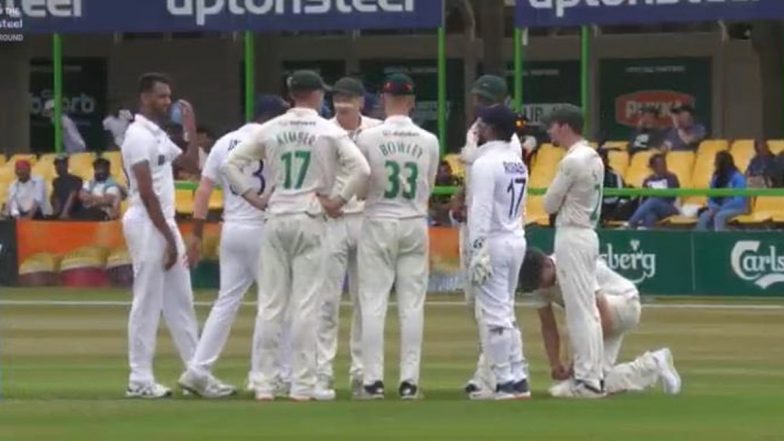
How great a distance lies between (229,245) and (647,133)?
19.6 meters

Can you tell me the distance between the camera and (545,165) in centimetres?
3031

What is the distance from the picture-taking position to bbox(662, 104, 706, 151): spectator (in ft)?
104

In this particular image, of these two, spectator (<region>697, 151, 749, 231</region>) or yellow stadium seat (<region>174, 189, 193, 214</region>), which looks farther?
yellow stadium seat (<region>174, 189, 193, 214</region>)

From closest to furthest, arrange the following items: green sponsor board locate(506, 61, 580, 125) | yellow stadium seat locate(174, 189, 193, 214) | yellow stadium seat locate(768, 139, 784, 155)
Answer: yellow stadium seat locate(768, 139, 784, 155), yellow stadium seat locate(174, 189, 193, 214), green sponsor board locate(506, 61, 580, 125)

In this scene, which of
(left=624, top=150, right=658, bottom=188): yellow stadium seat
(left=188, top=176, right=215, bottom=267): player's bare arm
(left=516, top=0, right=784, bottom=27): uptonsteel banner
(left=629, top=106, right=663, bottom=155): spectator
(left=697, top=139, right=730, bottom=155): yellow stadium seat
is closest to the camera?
(left=188, top=176, right=215, bottom=267): player's bare arm

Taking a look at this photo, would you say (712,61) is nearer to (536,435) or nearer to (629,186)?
(629,186)

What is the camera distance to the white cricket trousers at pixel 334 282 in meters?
15.4

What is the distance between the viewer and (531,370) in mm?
18750

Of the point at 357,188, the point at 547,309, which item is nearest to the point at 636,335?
the point at 547,309

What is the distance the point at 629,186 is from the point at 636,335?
24.3 feet

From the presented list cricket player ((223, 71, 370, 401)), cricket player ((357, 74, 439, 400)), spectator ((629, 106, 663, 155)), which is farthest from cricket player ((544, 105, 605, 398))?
spectator ((629, 106, 663, 155))

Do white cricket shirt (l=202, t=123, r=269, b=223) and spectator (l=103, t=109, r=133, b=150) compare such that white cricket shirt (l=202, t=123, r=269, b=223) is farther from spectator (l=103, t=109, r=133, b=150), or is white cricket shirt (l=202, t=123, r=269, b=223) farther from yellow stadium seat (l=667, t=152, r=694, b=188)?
spectator (l=103, t=109, r=133, b=150)

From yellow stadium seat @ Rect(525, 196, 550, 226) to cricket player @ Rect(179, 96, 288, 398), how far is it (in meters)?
13.1

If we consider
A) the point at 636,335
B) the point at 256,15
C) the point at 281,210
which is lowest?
the point at 636,335
